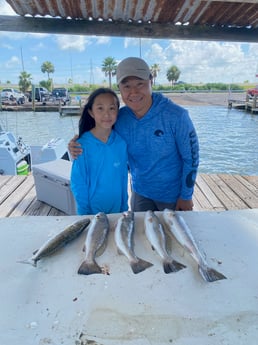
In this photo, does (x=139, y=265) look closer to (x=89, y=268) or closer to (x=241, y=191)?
(x=89, y=268)

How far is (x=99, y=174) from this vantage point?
6.14 feet

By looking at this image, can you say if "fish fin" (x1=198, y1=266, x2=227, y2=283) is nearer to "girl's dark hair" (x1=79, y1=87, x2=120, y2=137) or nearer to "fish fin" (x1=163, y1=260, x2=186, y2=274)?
"fish fin" (x1=163, y1=260, x2=186, y2=274)

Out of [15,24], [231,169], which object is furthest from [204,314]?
[231,169]

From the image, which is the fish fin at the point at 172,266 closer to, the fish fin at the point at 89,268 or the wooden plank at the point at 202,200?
the fish fin at the point at 89,268

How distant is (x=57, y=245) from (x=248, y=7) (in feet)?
7.27

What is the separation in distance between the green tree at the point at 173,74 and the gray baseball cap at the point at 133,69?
59255 millimetres

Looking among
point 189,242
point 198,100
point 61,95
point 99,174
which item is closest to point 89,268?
point 189,242

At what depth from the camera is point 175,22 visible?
2.47 m

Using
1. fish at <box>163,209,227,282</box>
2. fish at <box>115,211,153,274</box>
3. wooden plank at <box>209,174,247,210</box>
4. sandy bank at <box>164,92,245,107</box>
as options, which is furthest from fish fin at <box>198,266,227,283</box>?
sandy bank at <box>164,92,245,107</box>

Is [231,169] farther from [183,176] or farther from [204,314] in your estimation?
[204,314]

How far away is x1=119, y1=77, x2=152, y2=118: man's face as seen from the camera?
1.89 meters

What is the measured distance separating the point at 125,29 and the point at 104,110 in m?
1.05

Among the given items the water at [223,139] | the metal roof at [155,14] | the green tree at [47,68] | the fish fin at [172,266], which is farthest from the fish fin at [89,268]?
the green tree at [47,68]

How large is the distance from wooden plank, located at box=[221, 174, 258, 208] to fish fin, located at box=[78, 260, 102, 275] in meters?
3.07
